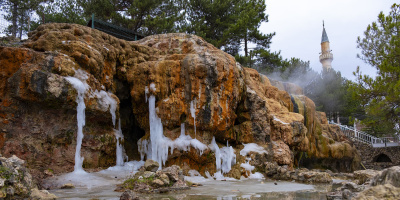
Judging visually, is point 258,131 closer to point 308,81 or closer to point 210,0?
point 210,0

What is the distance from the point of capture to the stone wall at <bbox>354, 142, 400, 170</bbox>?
20.6 m

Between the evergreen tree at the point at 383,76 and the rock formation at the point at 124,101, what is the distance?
4.61 metres

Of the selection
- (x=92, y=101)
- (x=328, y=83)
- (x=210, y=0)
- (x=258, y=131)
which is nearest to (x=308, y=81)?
(x=328, y=83)

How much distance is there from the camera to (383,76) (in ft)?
46.6

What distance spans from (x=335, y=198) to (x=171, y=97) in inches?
228

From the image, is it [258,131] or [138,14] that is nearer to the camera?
[258,131]

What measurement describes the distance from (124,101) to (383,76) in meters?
12.3

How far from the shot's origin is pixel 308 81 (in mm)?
29094

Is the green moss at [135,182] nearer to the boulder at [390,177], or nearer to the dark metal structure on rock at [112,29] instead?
the boulder at [390,177]

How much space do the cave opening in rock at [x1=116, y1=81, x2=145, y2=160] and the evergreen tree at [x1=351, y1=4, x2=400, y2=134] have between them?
1126cm

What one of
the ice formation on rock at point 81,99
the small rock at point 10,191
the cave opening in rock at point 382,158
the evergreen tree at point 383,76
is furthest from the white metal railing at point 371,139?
the small rock at point 10,191

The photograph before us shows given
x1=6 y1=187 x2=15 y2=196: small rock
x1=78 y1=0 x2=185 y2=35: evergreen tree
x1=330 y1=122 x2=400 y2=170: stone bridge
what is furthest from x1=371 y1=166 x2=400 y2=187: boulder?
x1=330 y1=122 x2=400 y2=170: stone bridge

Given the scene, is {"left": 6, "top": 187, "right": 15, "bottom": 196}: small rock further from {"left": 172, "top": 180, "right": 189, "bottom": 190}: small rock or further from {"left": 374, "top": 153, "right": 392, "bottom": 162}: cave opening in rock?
{"left": 374, "top": 153, "right": 392, "bottom": 162}: cave opening in rock

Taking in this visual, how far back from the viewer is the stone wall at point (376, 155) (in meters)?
20.6
